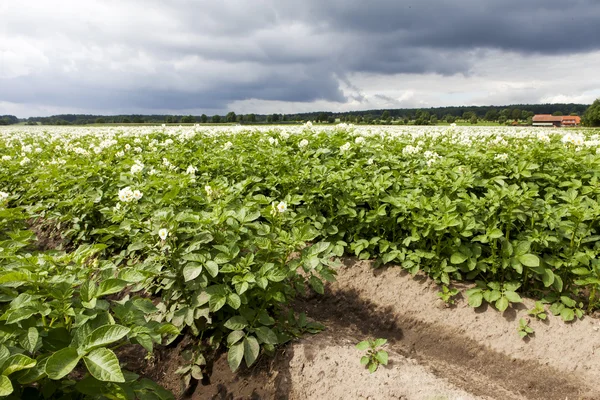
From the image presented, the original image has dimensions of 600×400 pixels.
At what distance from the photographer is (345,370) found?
243cm

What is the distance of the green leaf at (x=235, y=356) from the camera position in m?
2.21

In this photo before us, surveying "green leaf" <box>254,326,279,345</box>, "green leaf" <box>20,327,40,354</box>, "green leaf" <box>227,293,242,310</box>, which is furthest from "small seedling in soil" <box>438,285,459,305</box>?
"green leaf" <box>20,327,40,354</box>

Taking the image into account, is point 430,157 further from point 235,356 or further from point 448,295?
point 235,356

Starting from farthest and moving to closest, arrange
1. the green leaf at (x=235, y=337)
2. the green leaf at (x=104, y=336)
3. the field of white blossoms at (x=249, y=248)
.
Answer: the green leaf at (x=235, y=337) < the field of white blossoms at (x=249, y=248) < the green leaf at (x=104, y=336)

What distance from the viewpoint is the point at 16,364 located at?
134 cm

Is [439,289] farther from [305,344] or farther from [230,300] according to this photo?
[230,300]

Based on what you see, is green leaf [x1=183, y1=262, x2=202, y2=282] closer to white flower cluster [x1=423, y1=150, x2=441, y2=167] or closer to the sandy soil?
the sandy soil

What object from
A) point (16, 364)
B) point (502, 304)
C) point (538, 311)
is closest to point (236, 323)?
point (16, 364)

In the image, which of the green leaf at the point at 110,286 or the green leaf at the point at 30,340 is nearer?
the green leaf at the point at 30,340

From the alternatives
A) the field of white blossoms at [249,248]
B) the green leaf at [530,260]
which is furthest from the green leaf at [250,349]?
the green leaf at [530,260]

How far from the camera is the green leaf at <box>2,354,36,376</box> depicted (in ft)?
4.27

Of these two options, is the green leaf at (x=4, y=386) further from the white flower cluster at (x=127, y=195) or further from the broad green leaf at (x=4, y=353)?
the white flower cluster at (x=127, y=195)

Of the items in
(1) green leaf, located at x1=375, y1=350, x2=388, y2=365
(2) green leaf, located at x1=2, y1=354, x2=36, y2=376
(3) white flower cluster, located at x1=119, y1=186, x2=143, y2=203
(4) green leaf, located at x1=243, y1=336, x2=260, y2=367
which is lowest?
(1) green leaf, located at x1=375, y1=350, x2=388, y2=365

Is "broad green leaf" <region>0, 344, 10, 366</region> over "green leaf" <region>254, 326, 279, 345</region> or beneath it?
over
